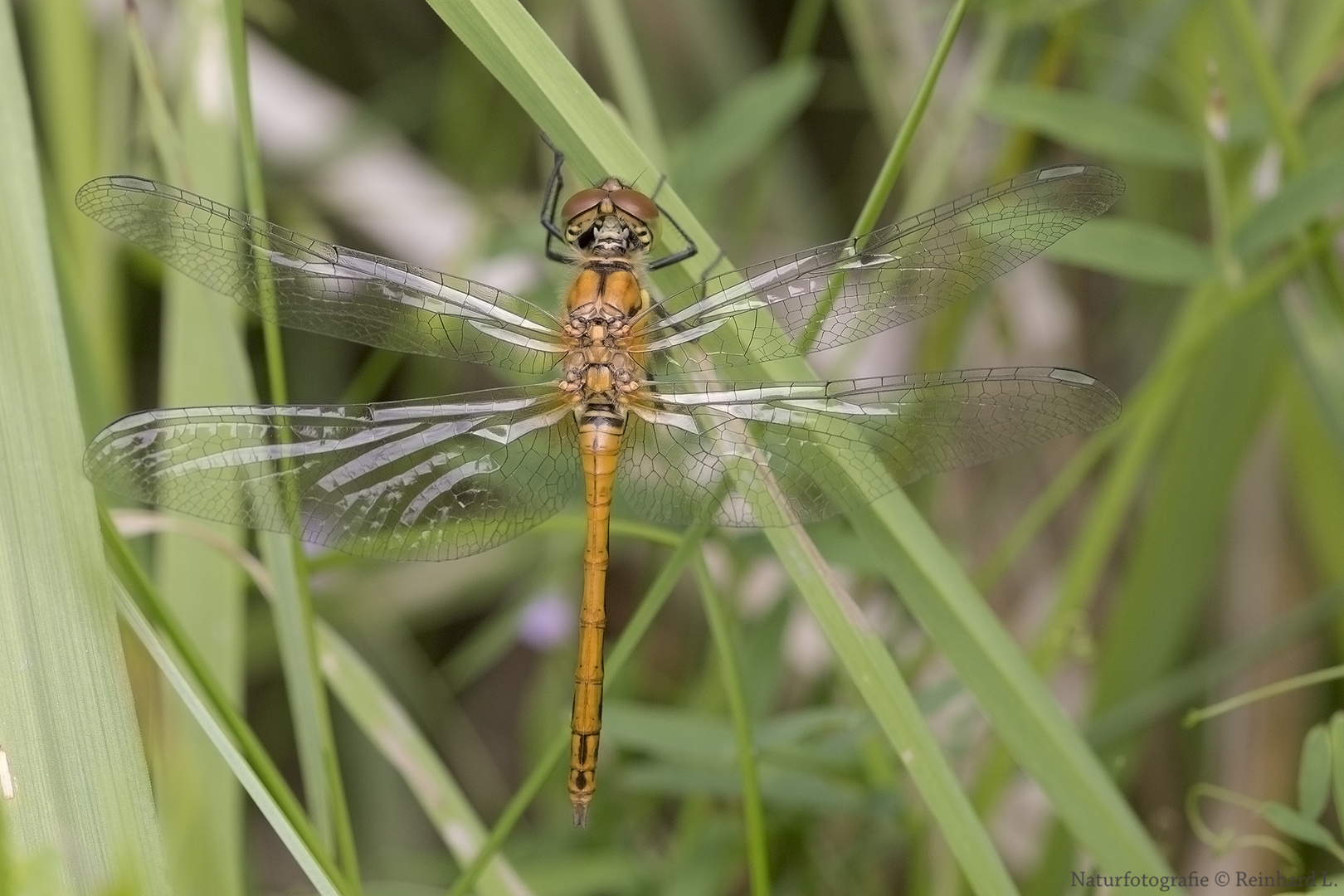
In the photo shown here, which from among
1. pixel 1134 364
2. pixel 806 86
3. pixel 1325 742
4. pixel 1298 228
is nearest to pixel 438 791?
pixel 1325 742

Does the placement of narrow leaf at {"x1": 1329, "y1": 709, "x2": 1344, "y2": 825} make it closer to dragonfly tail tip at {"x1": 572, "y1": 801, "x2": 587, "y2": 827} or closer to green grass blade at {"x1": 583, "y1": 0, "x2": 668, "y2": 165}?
dragonfly tail tip at {"x1": 572, "y1": 801, "x2": 587, "y2": 827}

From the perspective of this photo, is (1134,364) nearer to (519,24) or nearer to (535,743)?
(535,743)

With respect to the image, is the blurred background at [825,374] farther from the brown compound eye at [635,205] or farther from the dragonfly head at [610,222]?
the brown compound eye at [635,205]

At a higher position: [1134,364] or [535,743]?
[1134,364]

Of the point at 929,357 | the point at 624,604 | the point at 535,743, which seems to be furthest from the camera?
the point at 624,604

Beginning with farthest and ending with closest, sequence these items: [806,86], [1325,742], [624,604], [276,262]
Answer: [624,604], [806,86], [276,262], [1325,742]

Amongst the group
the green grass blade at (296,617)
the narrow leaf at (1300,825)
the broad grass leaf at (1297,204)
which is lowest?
the narrow leaf at (1300,825)

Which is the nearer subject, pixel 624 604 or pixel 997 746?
pixel 997 746

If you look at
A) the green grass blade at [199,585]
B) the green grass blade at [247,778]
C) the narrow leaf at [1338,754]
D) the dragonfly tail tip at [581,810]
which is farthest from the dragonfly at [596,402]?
the narrow leaf at [1338,754]
